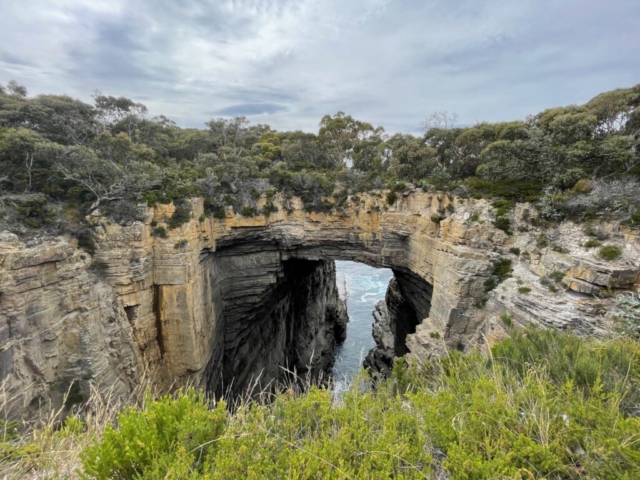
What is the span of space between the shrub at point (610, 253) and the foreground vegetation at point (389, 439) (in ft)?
17.9

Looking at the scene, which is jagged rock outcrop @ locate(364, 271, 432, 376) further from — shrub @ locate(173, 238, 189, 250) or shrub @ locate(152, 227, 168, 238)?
shrub @ locate(152, 227, 168, 238)

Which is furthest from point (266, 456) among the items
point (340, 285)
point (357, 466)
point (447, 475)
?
point (340, 285)

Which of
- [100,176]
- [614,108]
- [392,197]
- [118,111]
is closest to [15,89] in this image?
[118,111]

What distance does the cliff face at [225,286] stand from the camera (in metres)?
8.63

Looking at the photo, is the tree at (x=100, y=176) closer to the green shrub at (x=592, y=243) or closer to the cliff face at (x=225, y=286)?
the cliff face at (x=225, y=286)

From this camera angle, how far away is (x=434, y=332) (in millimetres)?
11867

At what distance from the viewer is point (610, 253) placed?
Answer: 8.08 metres

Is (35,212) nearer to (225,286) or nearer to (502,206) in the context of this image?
(225,286)

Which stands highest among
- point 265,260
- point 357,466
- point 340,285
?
point 357,466

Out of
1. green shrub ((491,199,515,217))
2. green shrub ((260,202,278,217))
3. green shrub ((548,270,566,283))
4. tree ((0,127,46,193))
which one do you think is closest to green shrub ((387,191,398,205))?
green shrub ((491,199,515,217))

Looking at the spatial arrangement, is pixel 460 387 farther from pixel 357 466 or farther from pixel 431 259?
pixel 431 259

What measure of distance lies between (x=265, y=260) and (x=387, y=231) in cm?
756

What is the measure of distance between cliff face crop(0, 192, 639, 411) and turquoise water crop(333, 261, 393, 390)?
9.11m

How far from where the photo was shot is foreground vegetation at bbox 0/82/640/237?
1071 cm
